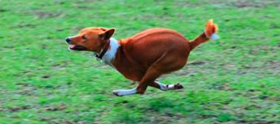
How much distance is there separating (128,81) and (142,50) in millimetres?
1061

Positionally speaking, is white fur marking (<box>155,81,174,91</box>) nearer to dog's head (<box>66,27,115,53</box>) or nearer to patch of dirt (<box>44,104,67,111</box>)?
dog's head (<box>66,27,115,53</box>)

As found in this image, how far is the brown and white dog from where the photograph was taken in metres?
6.36

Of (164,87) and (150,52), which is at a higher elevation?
(150,52)

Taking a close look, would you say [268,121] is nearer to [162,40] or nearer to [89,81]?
[162,40]

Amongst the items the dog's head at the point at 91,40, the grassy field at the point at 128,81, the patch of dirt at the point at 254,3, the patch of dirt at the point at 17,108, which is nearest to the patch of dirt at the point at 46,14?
the grassy field at the point at 128,81

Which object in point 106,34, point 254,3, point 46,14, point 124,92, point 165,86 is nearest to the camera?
point 106,34

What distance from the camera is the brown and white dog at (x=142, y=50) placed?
6355mm

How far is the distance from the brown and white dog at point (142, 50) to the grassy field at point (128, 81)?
1.18 ft

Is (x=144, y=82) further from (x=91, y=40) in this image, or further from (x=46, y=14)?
(x=46, y=14)

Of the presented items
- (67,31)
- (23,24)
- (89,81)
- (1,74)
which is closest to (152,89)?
(89,81)

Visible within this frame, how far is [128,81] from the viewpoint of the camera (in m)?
7.42

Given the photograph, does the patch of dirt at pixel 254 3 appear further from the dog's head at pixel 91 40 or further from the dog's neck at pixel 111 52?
the dog's head at pixel 91 40

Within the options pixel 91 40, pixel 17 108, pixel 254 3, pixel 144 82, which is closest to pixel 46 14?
pixel 254 3

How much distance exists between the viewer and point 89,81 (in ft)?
24.1
